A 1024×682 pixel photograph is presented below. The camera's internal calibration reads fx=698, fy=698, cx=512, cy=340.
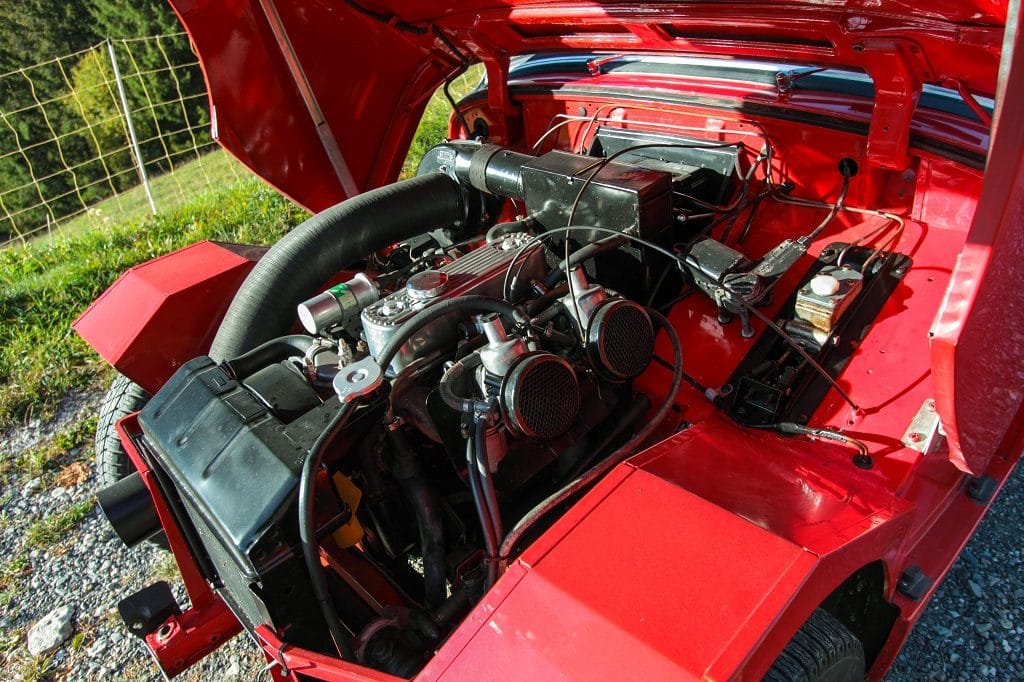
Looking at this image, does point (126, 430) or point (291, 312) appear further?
point (291, 312)

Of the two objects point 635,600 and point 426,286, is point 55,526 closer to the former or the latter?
point 426,286

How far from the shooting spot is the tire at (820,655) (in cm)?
136

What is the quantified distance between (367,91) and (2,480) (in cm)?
237

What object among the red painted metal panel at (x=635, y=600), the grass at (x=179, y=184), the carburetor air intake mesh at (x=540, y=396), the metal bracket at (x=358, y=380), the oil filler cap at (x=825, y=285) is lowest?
the grass at (x=179, y=184)

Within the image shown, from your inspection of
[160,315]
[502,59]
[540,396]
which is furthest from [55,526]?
[502,59]

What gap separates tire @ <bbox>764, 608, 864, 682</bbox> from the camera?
136 centimetres

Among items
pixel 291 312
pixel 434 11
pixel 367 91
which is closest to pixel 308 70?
pixel 367 91

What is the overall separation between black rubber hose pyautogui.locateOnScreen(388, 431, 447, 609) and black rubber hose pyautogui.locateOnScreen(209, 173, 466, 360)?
675 mm

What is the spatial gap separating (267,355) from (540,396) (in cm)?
77

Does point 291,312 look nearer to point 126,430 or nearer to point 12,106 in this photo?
point 126,430

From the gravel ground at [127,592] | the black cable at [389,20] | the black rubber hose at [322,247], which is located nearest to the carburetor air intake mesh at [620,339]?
the black rubber hose at [322,247]

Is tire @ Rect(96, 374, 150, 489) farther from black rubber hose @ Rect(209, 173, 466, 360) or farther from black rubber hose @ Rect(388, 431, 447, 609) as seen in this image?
black rubber hose @ Rect(388, 431, 447, 609)

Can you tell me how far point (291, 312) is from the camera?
85.4 inches

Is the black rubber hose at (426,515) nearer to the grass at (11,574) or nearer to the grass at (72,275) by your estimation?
the grass at (11,574)
